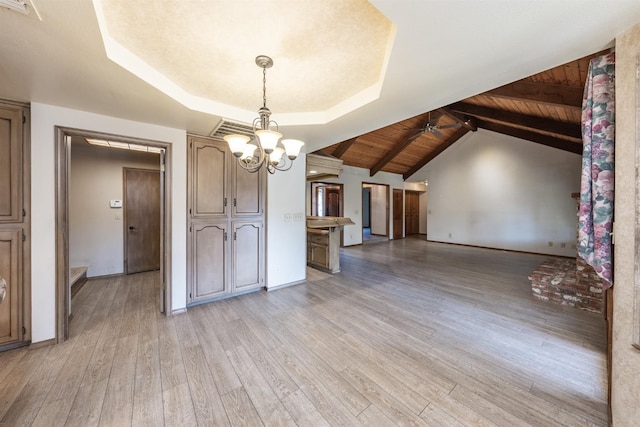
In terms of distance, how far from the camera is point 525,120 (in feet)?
16.0

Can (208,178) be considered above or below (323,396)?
above

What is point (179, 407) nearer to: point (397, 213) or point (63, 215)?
point (63, 215)

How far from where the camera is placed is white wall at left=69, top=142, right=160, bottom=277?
13.0 feet

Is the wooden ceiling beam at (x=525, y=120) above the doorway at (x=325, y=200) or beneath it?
above

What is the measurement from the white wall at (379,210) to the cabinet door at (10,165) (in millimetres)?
9087

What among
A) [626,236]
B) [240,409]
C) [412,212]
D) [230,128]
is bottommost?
[240,409]

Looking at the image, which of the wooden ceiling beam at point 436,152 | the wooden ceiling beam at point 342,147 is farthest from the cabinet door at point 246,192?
the wooden ceiling beam at point 436,152

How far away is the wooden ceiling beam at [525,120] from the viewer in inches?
175

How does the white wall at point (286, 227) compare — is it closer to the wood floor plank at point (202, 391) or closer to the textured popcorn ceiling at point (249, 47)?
the textured popcorn ceiling at point (249, 47)

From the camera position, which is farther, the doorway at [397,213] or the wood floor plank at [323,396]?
the doorway at [397,213]

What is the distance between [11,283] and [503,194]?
972 cm

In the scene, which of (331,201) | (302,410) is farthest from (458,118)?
(302,410)

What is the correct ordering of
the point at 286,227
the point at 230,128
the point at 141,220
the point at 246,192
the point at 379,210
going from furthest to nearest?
1. the point at 379,210
2. the point at 141,220
3. the point at 286,227
4. the point at 246,192
5. the point at 230,128

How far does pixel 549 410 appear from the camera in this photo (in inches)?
59.4
